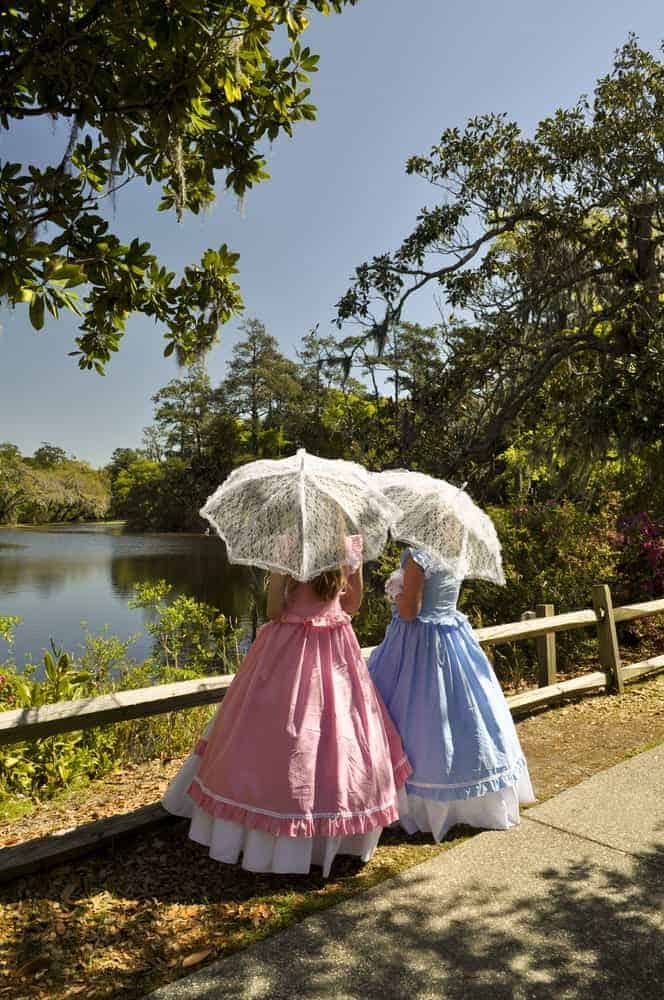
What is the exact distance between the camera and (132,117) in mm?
4168

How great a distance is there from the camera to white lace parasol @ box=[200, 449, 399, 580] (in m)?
3.16

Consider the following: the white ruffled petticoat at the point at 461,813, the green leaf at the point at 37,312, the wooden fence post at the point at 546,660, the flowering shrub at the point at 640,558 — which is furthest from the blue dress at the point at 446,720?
the flowering shrub at the point at 640,558

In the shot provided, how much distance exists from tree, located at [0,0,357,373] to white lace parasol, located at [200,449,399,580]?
1221 mm

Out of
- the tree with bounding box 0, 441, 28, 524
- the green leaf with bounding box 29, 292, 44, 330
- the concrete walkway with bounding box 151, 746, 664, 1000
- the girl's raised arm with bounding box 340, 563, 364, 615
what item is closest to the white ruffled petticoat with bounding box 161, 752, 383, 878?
the concrete walkway with bounding box 151, 746, 664, 1000

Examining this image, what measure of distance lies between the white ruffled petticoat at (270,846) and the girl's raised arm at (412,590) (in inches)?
45.0

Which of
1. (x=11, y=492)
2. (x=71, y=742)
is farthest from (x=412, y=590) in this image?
(x=11, y=492)

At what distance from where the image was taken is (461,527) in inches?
148

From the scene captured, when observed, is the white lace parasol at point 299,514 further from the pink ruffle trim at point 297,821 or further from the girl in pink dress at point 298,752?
the pink ruffle trim at point 297,821

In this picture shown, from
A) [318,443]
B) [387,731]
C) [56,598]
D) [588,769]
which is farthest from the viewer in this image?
[318,443]

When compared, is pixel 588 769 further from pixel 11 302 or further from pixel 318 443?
pixel 318 443

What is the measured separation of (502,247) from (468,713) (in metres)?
9.79

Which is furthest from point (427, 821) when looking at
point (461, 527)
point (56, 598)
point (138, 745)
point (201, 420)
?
point (201, 420)

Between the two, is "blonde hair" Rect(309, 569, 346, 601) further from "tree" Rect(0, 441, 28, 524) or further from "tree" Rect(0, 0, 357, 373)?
"tree" Rect(0, 441, 28, 524)

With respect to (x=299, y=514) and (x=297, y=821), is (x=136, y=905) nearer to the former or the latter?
(x=297, y=821)
